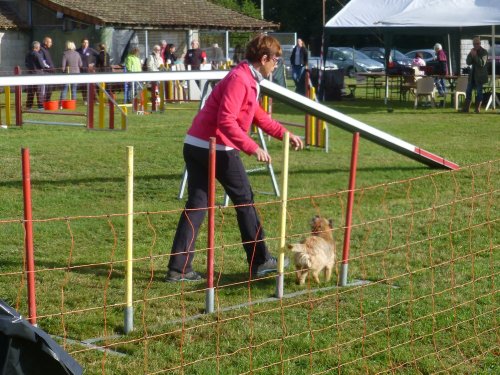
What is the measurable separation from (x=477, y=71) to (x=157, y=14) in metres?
16.9

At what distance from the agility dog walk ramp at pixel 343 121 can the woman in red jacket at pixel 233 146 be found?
2.12 m

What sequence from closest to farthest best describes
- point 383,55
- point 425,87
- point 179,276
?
point 179,276, point 425,87, point 383,55

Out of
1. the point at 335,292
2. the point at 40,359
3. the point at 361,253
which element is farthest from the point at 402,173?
the point at 40,359

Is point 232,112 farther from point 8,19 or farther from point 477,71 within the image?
point 8,19

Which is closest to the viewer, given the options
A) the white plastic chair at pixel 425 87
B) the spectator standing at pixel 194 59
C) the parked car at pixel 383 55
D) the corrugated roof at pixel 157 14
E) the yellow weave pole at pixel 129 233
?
the yellow weave pole at pixel 129 233

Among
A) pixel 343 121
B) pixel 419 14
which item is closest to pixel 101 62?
pixel 419 14

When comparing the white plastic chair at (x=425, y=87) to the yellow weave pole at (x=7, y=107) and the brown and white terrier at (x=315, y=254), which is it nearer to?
the yellow weave pole at (x=7, y=107)

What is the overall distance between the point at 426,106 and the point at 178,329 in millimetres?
18673

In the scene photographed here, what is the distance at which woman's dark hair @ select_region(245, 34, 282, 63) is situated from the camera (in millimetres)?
6691

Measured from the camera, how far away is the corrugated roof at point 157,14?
108 feet

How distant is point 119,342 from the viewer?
18.5 ft

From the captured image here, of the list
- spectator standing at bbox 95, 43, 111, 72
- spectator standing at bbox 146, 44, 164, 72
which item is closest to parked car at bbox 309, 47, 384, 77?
spectator standing at bbox 146, 44, 164, 72

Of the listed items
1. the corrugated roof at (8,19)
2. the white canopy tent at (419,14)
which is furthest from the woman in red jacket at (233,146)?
the corrugated roof at (8,19)

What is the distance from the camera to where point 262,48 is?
22.0ft
